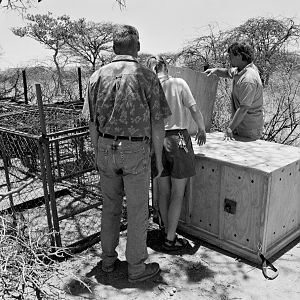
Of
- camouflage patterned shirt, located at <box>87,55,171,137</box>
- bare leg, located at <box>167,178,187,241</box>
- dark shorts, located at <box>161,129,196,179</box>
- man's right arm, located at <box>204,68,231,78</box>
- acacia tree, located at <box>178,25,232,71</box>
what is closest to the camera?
camouflage patterned shirt, located at <box>87,55,171,137</box>

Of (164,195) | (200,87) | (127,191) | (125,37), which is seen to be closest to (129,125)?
(127,191)

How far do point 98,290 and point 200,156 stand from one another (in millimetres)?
1489

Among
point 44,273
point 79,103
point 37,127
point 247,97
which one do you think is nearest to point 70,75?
point 79,103

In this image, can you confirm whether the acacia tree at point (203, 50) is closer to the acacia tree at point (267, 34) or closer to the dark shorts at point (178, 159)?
the acacia tree at point (267, 34)

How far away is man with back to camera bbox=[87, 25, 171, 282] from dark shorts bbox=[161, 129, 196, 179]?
30 centimetres

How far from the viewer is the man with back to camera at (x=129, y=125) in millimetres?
2734

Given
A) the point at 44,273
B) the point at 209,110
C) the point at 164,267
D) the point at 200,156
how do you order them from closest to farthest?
the point at 44,273 → the point at 164,267 → the point at 200,156 → the point at 209,110

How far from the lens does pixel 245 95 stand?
3660 mm

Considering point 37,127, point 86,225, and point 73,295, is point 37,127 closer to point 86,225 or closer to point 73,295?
point 86,225

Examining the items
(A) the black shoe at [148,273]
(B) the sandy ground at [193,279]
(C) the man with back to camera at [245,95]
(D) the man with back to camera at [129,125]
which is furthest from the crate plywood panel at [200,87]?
(A) the black shoe at [148,273]

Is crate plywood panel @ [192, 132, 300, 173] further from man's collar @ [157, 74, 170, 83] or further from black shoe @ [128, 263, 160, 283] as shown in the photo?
black shoe @ [128, 263, 160, 283]

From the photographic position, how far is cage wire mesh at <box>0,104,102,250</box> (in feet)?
13.4

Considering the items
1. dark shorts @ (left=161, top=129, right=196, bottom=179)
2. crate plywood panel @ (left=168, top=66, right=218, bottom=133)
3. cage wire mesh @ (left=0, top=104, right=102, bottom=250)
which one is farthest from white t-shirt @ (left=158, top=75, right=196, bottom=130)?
cage wire mesh @ (left=0, top=104, right=102, bottom=250)

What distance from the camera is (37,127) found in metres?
4.43
